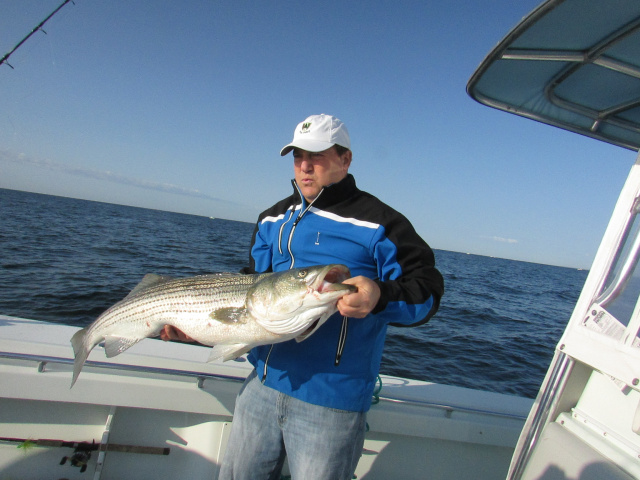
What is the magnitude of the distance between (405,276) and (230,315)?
48.5 inches

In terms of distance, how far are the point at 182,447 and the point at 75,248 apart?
19.2 m

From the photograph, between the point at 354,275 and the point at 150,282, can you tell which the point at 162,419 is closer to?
the point at 150,282

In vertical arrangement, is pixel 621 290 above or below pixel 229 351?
above

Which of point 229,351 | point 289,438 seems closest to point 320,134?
point 229,351

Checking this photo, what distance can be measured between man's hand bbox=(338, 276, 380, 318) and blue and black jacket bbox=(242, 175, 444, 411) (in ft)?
0.32

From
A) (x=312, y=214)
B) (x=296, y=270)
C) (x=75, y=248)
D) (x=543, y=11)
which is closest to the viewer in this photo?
(x=543, y=11)

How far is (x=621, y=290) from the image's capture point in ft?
7.59

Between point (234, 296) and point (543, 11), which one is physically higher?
point (543, 11)

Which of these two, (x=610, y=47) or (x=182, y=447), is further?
(x=182, y=447)

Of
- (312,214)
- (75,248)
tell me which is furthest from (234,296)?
(75,248)

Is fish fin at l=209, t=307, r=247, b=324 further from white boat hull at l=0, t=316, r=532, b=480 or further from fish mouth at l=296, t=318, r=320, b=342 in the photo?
white boat hull at l=0, t=316, r=532, b=480

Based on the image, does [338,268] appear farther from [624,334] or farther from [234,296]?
[624,334]

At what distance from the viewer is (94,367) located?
3316mm

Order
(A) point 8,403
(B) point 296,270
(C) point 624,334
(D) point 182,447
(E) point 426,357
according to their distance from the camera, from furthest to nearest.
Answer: (E) point 426,357
(D) point 182,447
(A) point 8,403
(B) point 296,270
(C) point 624,334
